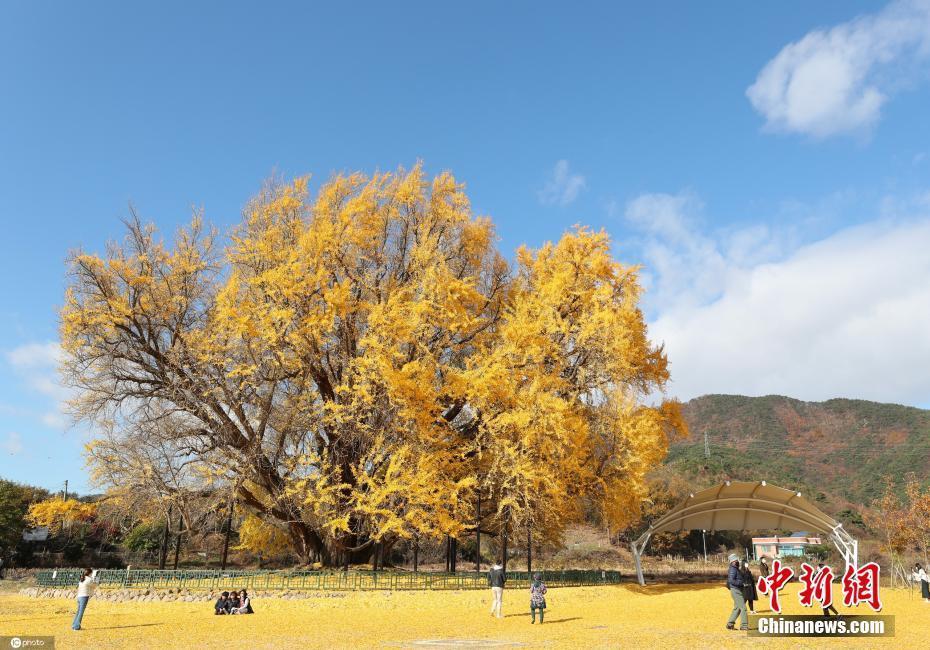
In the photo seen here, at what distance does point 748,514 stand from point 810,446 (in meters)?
76.5

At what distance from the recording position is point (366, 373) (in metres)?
21.2

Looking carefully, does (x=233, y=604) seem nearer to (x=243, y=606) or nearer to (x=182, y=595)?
(x=243, y=606)

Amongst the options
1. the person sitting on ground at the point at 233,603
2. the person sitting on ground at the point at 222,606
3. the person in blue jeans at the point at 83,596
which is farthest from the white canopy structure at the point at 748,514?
the person in blue jeans at the point at 83,596

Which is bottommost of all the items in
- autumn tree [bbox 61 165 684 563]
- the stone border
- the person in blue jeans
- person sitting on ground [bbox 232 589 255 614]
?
the stone border

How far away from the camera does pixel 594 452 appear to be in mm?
23750

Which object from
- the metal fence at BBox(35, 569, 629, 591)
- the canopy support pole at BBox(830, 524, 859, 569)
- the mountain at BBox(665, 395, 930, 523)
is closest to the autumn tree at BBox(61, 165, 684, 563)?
the metal fence at BBox(35, 569, 629, 591)

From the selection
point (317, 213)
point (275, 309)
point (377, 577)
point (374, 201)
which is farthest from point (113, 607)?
point (374, 201)

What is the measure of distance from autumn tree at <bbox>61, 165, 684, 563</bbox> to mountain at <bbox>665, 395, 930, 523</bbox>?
40.2 m

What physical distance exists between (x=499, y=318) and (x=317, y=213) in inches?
339

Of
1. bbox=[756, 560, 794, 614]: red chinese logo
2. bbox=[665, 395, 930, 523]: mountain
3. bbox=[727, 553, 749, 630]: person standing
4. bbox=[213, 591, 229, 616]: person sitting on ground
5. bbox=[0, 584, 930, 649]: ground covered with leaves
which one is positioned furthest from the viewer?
bbox=[665, 395, 930, 523]: mountain

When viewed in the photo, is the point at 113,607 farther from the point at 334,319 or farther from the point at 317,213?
the point at 317,213

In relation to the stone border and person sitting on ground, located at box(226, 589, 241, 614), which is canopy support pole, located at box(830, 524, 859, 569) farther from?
person sitting on ground, located at box(226, 589, 241, 614)

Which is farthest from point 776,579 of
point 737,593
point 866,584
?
point 866,584

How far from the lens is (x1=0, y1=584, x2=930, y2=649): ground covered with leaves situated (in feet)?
37.8
